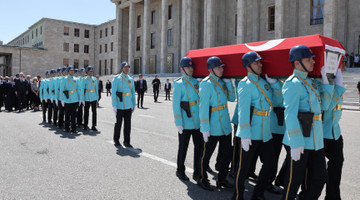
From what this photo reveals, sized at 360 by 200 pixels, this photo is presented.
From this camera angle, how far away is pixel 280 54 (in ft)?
12.0

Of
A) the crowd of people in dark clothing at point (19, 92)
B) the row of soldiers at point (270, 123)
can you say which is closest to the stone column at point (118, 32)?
the crowd of people in dark clothing at point (19, 92)

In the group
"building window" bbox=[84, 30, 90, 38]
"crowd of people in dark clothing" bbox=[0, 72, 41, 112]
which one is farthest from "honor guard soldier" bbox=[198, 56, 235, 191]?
"building window" bbox=[84, 30, 90, 38]

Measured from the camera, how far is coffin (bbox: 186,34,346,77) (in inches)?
130

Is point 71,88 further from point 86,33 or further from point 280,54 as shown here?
point 86,33

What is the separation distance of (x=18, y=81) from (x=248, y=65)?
55.2 ft

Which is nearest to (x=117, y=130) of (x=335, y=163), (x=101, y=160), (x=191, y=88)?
(x=101, y=160)

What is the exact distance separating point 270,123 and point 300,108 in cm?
88

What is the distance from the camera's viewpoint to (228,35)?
121 ft

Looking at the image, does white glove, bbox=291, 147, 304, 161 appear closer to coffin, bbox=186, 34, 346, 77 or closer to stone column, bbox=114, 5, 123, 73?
coffin, bbox=186, 34, 346, 77

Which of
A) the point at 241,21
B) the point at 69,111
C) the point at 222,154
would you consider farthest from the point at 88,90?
the point at 241,21

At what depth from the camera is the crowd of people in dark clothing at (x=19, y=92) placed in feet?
54.7

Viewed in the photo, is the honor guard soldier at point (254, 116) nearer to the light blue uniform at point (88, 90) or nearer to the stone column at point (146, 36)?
the light blue uniform at point (88, 90)

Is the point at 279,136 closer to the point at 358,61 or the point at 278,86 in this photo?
the point at 278,86

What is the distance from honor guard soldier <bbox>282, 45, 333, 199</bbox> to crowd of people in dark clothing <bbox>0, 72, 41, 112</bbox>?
1617 centimetres
